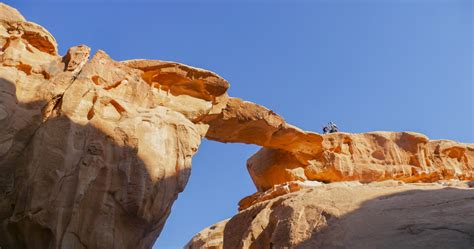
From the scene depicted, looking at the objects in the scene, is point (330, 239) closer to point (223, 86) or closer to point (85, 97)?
point (85, 97)

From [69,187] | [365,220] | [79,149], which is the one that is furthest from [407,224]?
[79,149]

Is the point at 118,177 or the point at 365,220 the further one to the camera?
the point at 118,177

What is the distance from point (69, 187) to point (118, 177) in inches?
39.4

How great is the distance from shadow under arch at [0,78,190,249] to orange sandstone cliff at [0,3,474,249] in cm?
2

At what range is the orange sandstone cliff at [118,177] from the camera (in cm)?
827

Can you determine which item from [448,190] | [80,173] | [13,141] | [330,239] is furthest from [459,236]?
[13,141]

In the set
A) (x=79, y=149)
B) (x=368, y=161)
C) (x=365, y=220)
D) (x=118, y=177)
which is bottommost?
(x=365, y=220)

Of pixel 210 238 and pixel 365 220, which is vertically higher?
pixel 365 220

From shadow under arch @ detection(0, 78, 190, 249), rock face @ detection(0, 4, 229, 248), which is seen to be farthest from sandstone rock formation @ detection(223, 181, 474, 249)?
shadow under arch @ detection(0, 78, 190, 249)

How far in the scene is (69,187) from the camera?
8664mm

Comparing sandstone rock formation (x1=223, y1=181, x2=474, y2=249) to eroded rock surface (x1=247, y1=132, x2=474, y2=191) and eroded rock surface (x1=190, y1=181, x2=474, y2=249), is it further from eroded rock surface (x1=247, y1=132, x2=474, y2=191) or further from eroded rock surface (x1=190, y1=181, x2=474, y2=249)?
eroded rock surface (x1=247, y1=132, x2=474, y2=191)

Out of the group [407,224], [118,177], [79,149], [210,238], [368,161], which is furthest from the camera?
[368,161]

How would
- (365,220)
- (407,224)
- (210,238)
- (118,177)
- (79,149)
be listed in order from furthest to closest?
(210,238)
(118,177)
(79,149)
(365,220)
(407,224)

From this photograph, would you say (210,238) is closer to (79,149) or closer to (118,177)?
(118,177)
